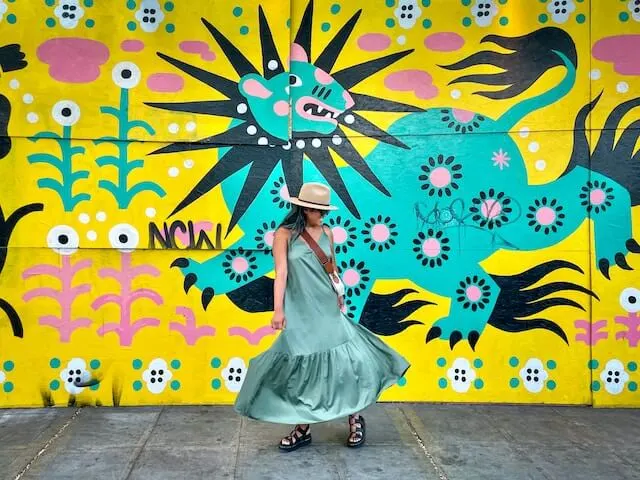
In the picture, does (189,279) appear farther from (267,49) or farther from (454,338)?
(454,338)

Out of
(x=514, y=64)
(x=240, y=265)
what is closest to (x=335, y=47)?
(x=514, y=64)

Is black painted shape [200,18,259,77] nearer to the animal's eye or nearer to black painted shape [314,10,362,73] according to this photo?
the animal's eye

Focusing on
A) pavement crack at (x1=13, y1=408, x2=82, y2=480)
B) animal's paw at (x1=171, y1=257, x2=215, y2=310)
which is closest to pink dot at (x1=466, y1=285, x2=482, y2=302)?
animal's paw at (x1=171, y1=257, x2=215, y2=310)

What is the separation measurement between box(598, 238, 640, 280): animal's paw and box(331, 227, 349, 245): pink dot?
227 centimetres

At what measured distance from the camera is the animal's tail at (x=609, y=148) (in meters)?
5.80

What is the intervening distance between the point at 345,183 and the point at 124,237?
6.50ft

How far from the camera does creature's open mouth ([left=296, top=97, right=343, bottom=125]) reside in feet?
19.1

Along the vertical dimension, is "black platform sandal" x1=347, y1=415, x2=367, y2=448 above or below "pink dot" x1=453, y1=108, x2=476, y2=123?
below

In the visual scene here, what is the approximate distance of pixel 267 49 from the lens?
18.8 ft

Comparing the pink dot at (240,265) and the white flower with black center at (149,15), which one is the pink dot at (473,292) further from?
the white flower with black center at (149,15)

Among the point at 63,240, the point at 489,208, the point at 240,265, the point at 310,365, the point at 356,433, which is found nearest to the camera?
the point at 310,365

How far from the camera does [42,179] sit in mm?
5586

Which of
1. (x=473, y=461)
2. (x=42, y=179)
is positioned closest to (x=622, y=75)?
(x=473, y=461)

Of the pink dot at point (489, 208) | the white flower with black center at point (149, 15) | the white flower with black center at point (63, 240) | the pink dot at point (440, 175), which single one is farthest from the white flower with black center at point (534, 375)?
the white flower with black center at point (149, 15)
